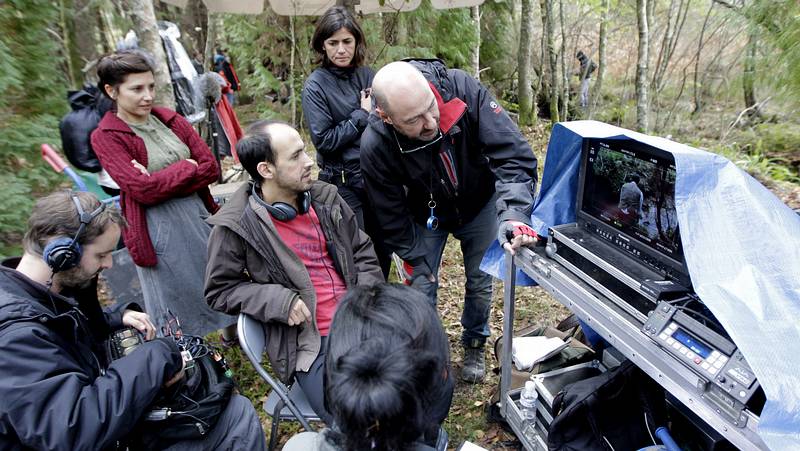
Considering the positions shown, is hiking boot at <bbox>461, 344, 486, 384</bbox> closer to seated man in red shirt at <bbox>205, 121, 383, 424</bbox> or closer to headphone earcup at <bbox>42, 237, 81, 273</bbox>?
seated man in red shirt at <bbox>205, 121, 383, 424</bbox>

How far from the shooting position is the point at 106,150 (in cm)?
261

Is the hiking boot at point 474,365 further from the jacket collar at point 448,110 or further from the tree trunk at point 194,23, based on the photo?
the tree trunk at point 194,23

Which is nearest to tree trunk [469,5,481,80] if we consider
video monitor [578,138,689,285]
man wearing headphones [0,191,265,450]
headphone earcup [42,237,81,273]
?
video monitor [578,138,689,285]

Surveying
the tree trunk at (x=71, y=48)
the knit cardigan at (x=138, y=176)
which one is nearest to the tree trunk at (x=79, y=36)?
the tree trunk at (x=71, y=48)

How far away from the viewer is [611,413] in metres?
2.02

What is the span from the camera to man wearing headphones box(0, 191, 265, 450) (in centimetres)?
142

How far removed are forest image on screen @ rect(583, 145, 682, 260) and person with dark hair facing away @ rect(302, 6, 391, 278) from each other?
153cm

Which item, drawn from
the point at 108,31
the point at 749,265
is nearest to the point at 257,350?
the point at 749,265

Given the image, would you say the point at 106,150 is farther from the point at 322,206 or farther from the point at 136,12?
the point at 136,12

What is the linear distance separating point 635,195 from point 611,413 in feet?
3.15

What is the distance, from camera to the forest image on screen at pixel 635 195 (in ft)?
5.32

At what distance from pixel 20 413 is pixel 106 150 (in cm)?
164

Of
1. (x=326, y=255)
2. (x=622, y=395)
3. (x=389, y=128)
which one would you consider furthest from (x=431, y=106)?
(x=622, y=395)

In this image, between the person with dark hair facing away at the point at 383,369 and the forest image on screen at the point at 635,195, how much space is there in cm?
92
